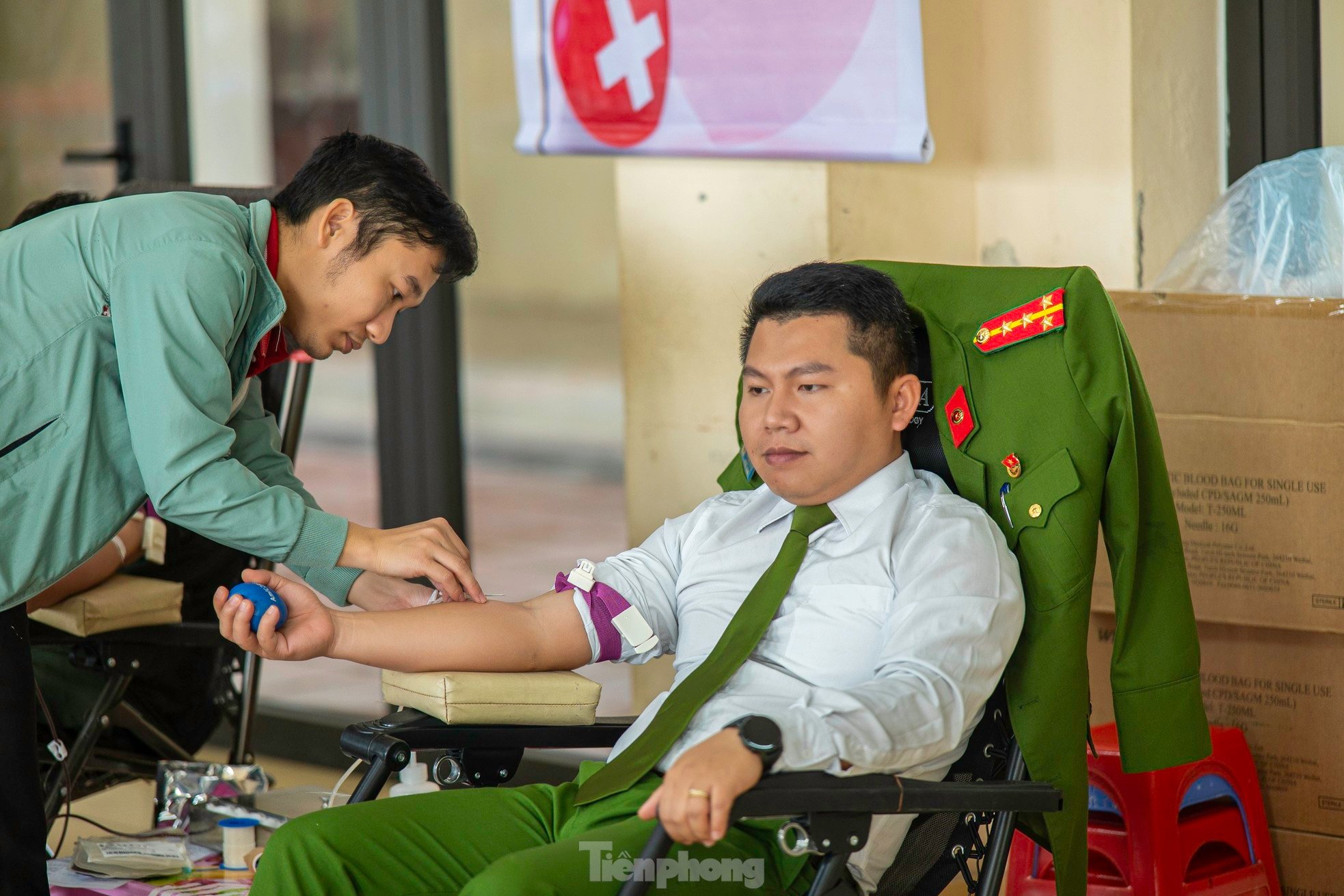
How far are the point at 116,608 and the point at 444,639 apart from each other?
82 cm

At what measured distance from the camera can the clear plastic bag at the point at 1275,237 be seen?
2.45 m

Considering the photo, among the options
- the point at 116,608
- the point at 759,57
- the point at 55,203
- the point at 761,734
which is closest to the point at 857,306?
the point at 761,734

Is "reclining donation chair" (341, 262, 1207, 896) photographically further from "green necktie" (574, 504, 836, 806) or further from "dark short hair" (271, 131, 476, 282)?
"dark short hair" (271, 131, 476, 282)

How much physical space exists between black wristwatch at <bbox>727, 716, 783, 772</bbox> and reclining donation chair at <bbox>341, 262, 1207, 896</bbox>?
0.91 ft

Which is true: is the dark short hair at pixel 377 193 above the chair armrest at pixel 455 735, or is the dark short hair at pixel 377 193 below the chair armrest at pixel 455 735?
above

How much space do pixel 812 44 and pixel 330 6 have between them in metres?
6.18

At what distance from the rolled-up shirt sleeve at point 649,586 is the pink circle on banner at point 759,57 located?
3.29 ft

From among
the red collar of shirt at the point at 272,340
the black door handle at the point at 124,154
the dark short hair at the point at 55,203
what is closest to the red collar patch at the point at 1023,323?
the red collar of shirt at the point at 272,340

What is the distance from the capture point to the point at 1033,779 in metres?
1.92

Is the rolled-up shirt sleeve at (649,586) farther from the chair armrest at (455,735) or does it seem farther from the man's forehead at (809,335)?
the man's forehead at (809,335)

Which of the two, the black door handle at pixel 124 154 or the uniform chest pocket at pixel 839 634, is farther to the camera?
the black door handle at pixel 124 154

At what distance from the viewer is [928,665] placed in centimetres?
180

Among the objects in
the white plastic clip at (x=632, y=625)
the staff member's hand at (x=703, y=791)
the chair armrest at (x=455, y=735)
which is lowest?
the chair armrest at (x=455, y=735)

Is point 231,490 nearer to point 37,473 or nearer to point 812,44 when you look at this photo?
point 37,473
